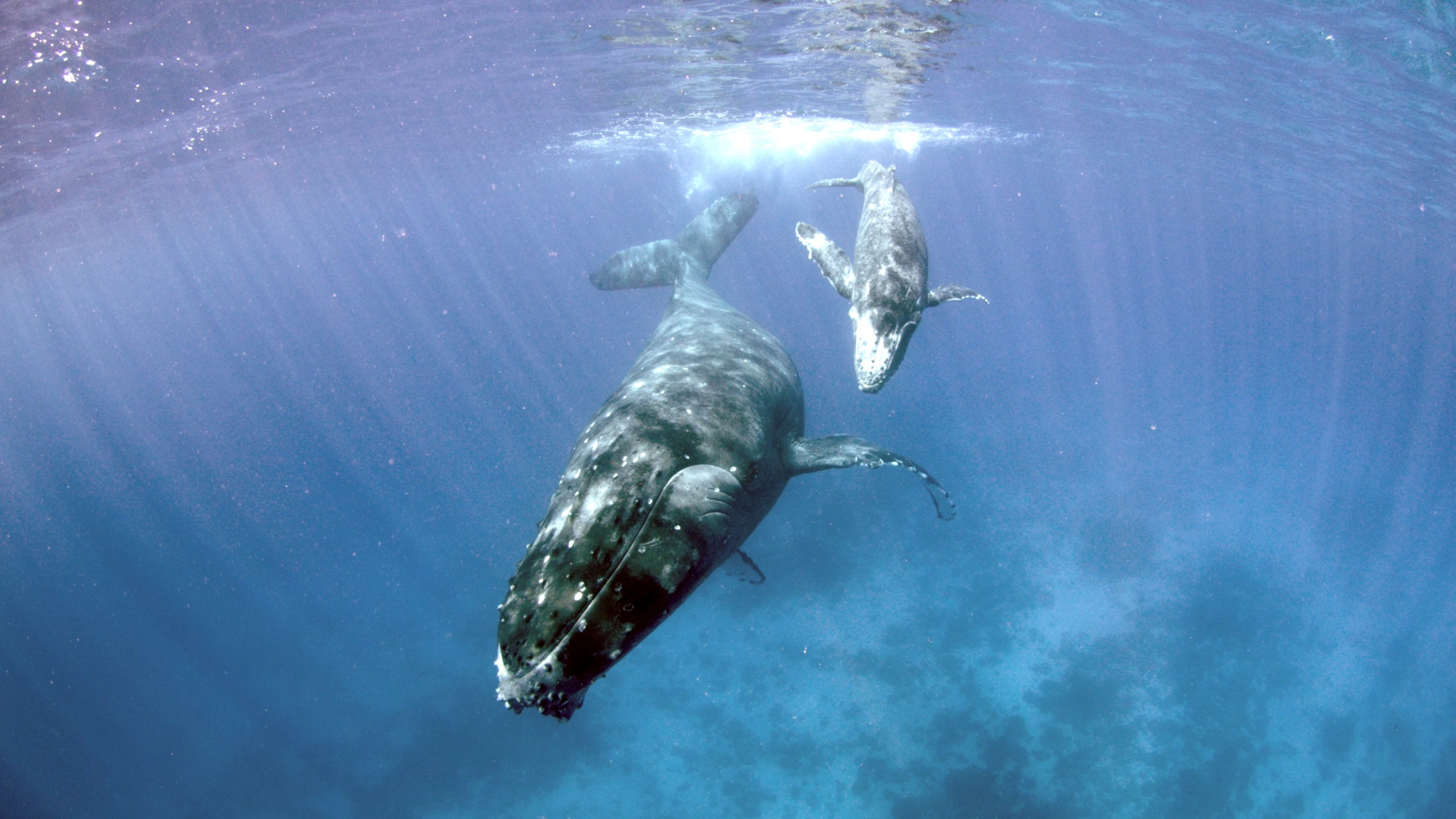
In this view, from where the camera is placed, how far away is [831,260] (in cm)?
688

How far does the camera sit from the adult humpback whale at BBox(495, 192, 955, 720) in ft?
10.6

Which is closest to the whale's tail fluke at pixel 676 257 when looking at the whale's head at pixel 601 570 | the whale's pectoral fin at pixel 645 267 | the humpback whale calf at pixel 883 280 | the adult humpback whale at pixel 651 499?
the whale's pectoral fin at pixel 645 267

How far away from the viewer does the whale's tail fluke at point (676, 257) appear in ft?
45.9

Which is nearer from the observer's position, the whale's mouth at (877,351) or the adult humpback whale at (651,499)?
the adult humpback whale at (651,499)

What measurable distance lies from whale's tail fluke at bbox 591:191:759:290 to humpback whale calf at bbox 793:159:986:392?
6.56m

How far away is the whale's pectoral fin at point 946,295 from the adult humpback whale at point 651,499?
163cm

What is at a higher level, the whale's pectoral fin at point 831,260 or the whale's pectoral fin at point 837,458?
the whale's pectoral fin at point 831,260

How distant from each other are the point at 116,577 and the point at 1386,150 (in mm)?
67035

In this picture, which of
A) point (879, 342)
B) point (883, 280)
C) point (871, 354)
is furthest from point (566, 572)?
point (883, 280)

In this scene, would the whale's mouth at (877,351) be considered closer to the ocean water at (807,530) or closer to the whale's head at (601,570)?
the whale's head at (601,570)

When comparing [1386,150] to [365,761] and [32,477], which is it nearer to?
[365,761]

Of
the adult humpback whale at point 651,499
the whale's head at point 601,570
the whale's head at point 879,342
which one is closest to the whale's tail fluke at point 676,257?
the adult humpback whale at point 651,499

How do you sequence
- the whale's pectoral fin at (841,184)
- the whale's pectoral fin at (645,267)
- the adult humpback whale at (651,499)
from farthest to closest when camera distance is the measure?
the whale's pectoral fin at (645,267), the whale's pectoral fin at (841,184), the adult humpback whale at (651,499)

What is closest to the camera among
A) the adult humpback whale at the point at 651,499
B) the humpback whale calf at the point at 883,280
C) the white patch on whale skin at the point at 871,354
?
the adult humpback whale at the point at 651,499
